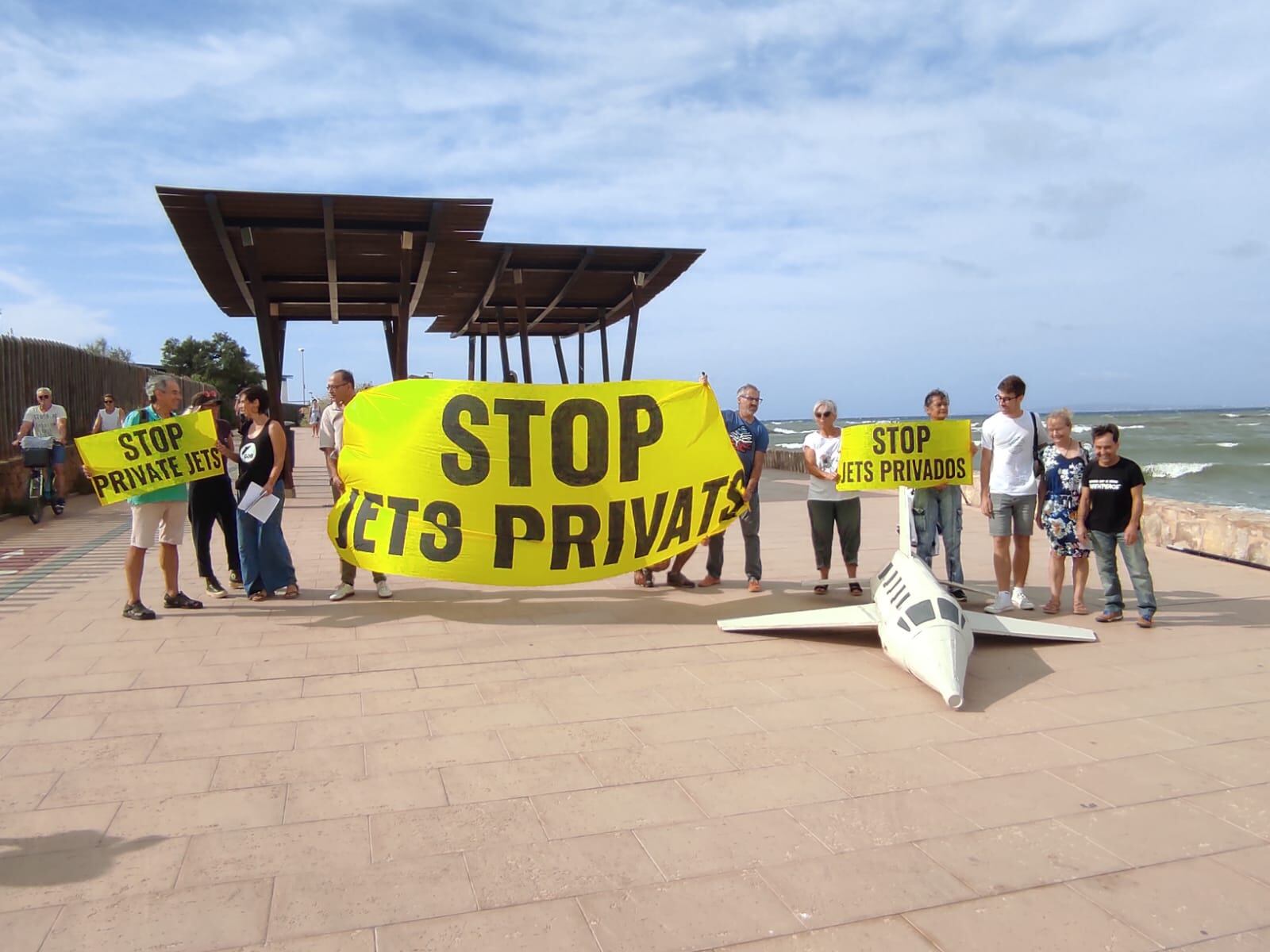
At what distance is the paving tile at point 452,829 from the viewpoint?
3662 mm

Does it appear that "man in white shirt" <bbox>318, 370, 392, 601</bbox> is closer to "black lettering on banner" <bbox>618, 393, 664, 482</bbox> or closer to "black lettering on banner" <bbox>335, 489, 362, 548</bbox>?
"black lettering on banner" <bbox>335, 489, 362, 548</bbox>

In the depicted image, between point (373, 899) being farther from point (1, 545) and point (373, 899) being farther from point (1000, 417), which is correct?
point (1, 545)

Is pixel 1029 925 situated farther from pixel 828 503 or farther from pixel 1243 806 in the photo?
pixel 828 503

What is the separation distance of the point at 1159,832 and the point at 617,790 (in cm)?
227

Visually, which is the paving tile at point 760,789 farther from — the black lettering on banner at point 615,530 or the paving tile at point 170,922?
the black lettering on banner at point 615,530

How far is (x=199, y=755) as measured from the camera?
15.2 feet

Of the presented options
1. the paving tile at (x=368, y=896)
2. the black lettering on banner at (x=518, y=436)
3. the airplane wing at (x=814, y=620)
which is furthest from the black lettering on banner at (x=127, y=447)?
the paving tile at (x=368, y=896)

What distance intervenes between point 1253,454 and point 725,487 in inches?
1894

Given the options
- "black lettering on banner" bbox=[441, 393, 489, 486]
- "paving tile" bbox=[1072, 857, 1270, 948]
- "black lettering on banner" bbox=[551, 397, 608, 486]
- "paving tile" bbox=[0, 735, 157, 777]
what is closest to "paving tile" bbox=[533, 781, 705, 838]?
"paving tile" bbox=[1072, 857, 1270, 948]

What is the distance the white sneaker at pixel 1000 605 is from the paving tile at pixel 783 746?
343 cm

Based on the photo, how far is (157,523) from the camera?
25.1 ft

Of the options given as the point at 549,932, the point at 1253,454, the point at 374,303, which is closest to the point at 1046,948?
the point at 549,932

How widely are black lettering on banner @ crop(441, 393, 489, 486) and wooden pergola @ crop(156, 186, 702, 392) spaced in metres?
6.63

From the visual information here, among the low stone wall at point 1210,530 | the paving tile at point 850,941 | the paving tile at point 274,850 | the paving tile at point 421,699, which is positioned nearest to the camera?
the paving tile at point 850,941
